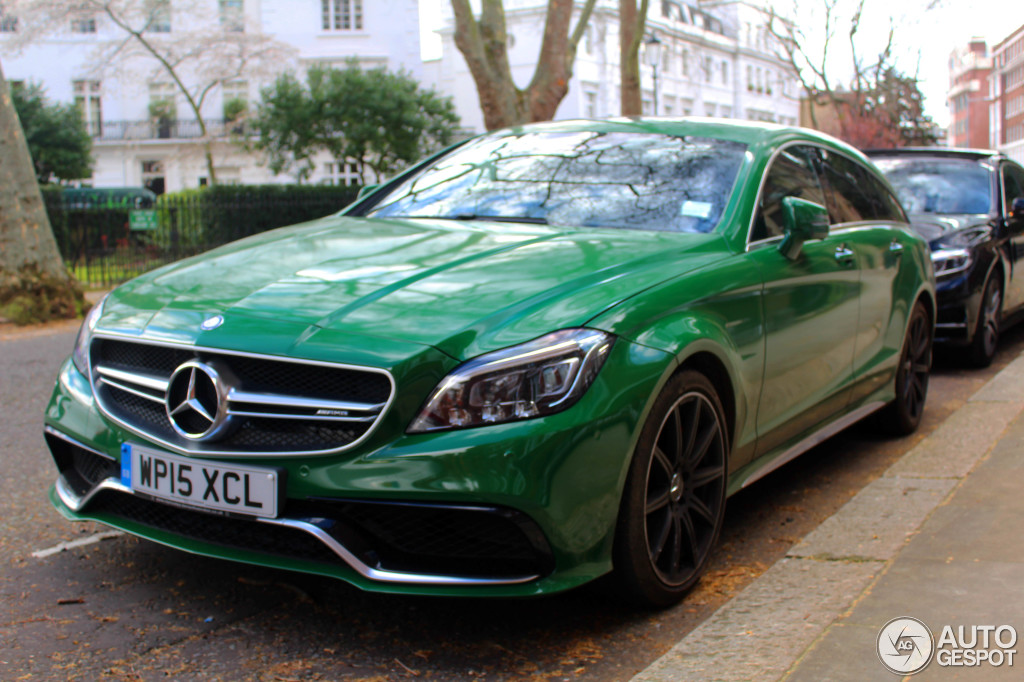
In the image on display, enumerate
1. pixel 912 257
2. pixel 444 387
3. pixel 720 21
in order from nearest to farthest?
1. pixel 444 387
2. pixel 912 257
3. pixel 720 21

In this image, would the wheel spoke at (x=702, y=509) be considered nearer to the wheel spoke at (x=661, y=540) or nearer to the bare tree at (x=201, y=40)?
the wheel spoke at (x=661, y=540)

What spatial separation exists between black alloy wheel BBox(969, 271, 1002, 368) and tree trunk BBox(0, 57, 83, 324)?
31.1 feet

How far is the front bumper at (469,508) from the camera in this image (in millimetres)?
2596

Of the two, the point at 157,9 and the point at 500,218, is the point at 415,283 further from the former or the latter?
the point at 157,9

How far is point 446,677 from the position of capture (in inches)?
106

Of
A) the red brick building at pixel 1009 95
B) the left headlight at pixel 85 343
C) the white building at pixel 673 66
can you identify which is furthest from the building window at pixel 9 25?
the red brick building at pixel 1009 95

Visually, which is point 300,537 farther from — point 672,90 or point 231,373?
point 672,90

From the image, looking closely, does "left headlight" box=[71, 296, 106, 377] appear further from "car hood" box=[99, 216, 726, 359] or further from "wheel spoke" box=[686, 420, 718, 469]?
"wheel spoke" box=[686, 420, 718, 469]

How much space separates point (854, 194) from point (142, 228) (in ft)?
52.0

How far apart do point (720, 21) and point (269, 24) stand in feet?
156

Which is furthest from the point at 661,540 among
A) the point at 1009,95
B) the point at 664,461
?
the point at 1009,95

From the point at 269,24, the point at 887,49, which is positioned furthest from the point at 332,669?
the point at 269,24

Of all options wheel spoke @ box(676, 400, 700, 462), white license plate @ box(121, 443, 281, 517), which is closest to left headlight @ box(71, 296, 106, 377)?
white license plate @ box(121, 443, 281, 517)

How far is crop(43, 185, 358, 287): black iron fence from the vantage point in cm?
1859
